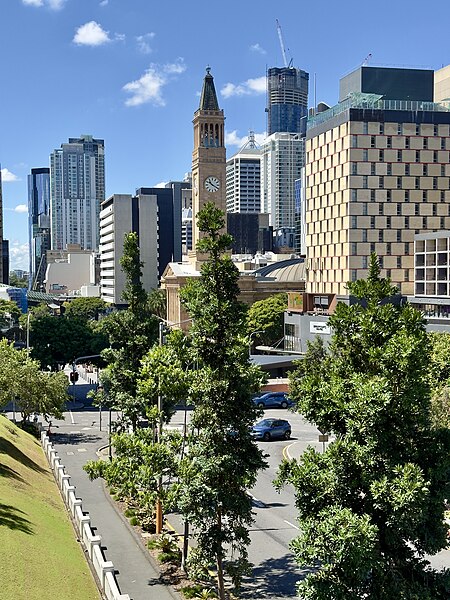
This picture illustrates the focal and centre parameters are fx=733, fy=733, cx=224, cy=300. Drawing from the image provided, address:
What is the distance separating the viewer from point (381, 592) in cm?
1703

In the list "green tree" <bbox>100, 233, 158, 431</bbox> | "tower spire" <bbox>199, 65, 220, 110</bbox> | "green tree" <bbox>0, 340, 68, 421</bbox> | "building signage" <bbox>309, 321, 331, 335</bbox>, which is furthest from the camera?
"tower spire" <bbox>199, 65, 220, 110</bbox>

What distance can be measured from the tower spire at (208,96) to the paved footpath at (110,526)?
Result: 85371mm

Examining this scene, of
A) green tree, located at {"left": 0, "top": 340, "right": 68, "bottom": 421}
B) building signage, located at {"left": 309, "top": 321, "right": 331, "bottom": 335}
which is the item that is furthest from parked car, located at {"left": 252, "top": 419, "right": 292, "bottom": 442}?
building signage, located at {"left": 309, "top": 321, "right": 331, "bottom": 335}

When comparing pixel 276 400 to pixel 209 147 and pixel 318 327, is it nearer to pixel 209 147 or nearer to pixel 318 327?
pixel 318 327

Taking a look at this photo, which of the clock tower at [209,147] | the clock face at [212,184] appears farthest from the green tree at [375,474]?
the clock face at [212,184]

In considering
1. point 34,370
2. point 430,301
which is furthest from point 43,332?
point 430,301

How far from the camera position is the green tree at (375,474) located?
1645 cm

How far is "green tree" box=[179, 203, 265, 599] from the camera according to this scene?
75.6 feet

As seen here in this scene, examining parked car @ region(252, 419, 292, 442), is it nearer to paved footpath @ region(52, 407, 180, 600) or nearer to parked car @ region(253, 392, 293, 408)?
paved footpath @ region(52, 407, 180, 600)

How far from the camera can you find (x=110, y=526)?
107ft

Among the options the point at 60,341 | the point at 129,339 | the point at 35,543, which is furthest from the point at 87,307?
the point at 35,543

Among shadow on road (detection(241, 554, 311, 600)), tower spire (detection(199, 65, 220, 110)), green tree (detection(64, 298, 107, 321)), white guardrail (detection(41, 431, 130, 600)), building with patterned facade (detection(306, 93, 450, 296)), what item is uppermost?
tower spire (detection(199, 65, 220, 110))

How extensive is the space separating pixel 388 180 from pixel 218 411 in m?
77.7

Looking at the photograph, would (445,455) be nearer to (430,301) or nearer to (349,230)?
(430,301)
